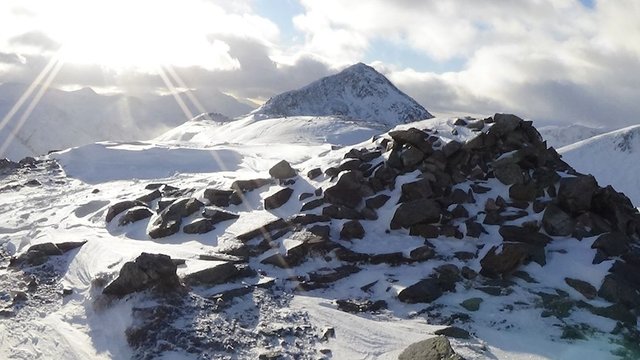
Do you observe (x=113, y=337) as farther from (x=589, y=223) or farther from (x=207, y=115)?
(x=207, y=115)

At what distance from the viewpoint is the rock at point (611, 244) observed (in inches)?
640

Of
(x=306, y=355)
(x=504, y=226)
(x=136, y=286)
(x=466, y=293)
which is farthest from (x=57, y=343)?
(x=504, y=226)

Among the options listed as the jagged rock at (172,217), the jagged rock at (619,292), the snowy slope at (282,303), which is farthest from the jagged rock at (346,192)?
the jagged rock at (619,292)

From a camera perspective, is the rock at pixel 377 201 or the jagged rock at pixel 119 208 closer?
the rock at pixel 377 201

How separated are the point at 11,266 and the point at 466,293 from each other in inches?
587

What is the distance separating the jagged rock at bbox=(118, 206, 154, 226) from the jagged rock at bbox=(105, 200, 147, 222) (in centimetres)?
99

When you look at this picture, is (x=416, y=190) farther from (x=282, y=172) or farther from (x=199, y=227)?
(x=199, y=227)

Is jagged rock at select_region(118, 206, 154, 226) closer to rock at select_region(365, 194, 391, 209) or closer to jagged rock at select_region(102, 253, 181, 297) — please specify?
jagged rock at select_region(102, 253, 181, 297)

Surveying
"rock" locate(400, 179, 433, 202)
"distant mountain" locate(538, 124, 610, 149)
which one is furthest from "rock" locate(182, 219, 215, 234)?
"distant mountain" locate(538, 124, 610, 149)

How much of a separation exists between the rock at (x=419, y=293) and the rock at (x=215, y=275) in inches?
191

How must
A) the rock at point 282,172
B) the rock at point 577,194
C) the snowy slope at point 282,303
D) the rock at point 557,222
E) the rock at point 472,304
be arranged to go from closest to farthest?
the snowy slope at point 282,303 < the rock at point 472,304 < the rock at point 557,222 < the rock at point 577,194 < the rock at point 282,172

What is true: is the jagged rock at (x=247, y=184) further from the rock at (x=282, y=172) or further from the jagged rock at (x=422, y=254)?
the jagged rock at (x=422, y=254)

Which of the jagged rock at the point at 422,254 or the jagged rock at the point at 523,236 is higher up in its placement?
the jagged rock at the point at 523,236

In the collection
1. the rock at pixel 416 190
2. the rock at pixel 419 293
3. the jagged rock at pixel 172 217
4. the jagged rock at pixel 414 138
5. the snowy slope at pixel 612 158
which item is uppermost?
the snowy slope at pixel 612 158
